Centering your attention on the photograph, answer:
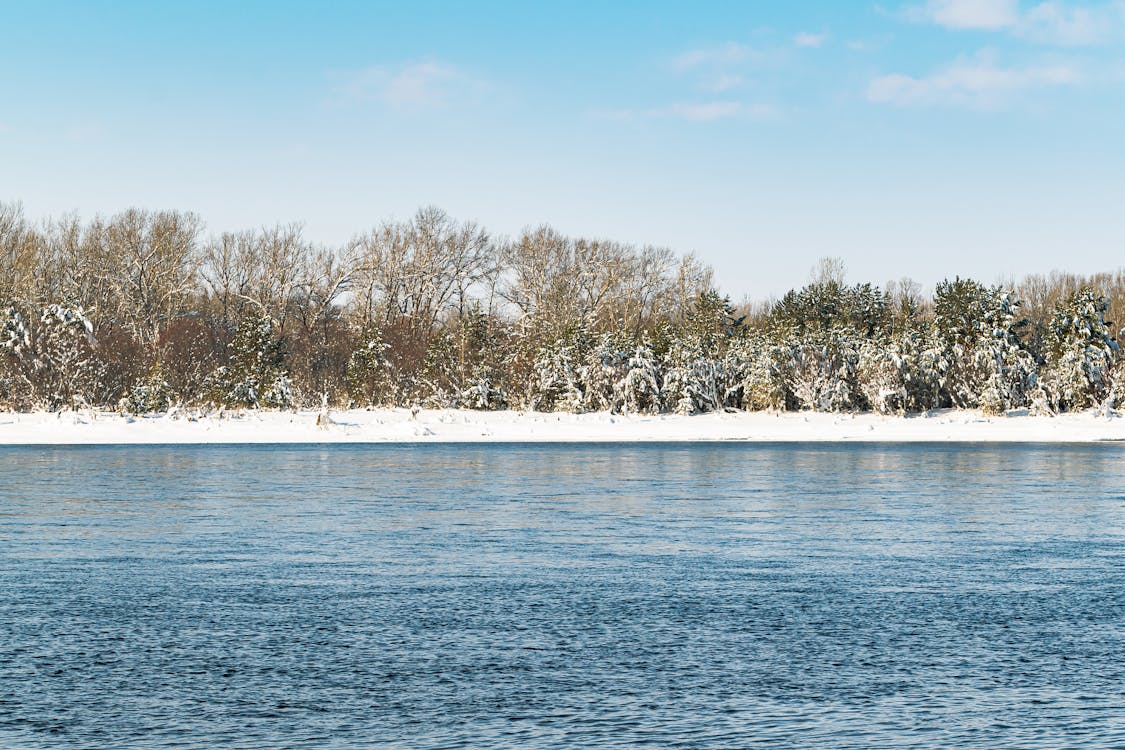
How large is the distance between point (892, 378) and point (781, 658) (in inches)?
1631

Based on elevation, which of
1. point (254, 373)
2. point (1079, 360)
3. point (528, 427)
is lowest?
point (528, 427)

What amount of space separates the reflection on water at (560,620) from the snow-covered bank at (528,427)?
20171 mm

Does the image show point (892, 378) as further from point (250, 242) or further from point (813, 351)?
point (250, 242)

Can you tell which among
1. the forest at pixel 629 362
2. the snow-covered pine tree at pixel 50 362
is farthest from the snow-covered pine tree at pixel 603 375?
the snow-covered pine tree at pixel 50 362

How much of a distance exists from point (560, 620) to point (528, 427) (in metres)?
35.4

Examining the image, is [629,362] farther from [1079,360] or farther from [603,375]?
[1079,360]

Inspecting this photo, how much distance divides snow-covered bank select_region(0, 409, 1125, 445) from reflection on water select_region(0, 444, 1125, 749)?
20.2 m

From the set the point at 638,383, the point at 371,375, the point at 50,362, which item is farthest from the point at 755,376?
the point at 50,362

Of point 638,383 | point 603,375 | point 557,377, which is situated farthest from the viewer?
point 557,377

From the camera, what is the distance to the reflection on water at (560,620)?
638cm

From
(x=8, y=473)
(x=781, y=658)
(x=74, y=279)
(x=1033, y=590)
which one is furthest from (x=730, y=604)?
(x=74, y=279)

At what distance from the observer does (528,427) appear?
4447cm

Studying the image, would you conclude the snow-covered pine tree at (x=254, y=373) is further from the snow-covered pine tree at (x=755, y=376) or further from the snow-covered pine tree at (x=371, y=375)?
the snow-covered pine tree at (x=755, y=376)

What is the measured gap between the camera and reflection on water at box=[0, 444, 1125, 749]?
6.38 meters
